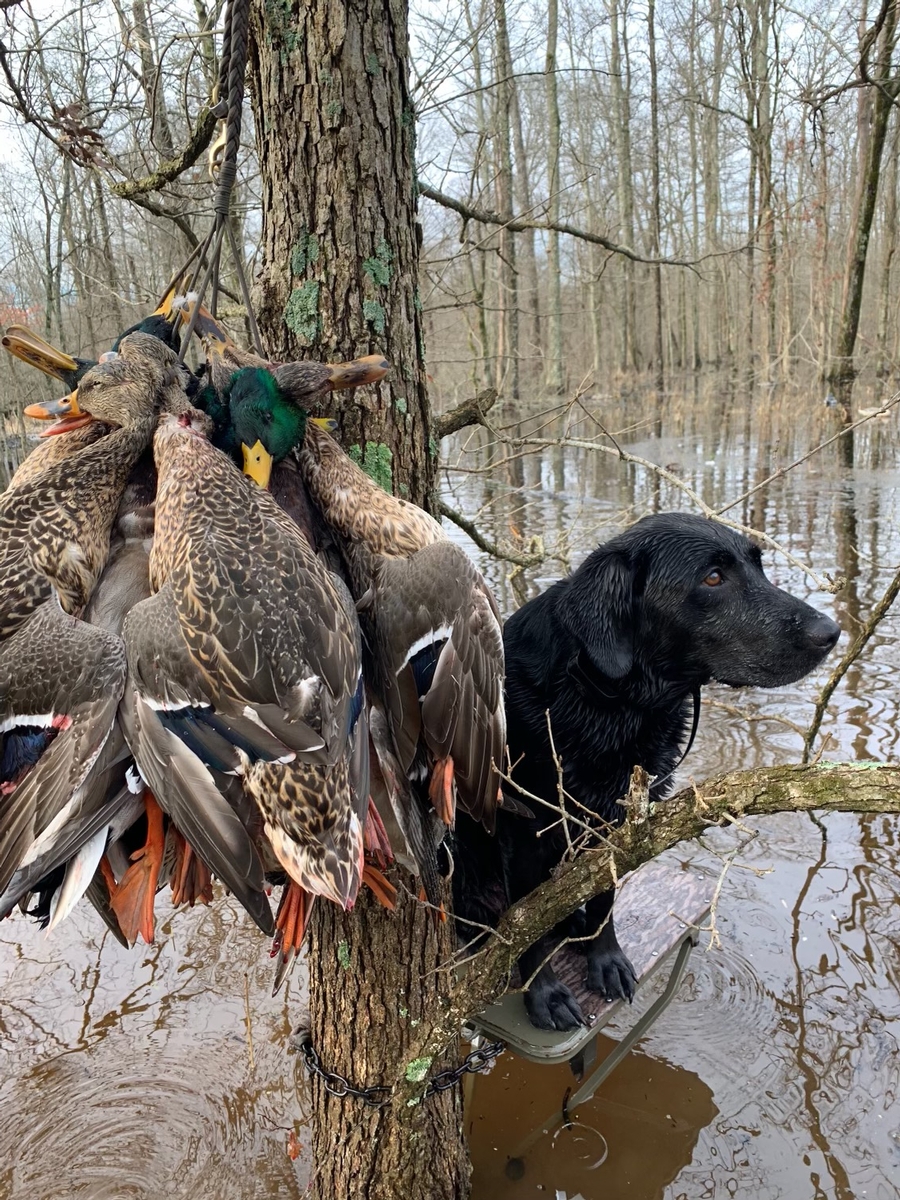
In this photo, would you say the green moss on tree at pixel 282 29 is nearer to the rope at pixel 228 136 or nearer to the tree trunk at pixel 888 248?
the rope at pixel 228 136

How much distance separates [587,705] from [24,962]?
3.37m

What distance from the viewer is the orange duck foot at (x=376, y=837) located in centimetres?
168

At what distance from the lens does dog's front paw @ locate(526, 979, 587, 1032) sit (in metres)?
2.65

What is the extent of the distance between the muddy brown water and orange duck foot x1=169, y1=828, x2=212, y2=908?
80 cm

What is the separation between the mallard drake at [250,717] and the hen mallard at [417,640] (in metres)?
0.16

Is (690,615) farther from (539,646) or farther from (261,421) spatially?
(261,421)

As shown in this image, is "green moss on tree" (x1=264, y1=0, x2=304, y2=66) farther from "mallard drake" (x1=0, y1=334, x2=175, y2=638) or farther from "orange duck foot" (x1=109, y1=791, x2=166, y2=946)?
"orange duck foot" (x1=109, y1=791, x2=166, y2=946)

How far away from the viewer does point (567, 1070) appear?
3400mm

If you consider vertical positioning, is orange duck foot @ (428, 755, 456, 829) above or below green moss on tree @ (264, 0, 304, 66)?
below

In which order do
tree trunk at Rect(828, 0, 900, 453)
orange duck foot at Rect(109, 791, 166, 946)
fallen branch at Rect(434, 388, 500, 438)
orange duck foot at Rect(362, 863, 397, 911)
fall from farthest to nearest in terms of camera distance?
1. tree trunk at Rect(828, 0, 900, 453)
2. fallen branch at Rect(434, 388, 500, 438)
3. orange duck foot at Rect(362, 863, 397, 911)
4. orange duck foot at Rect(109, 791, 166, 946)

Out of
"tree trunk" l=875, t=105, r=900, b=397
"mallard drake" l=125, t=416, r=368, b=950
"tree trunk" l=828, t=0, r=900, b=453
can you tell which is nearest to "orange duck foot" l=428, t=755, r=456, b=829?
"mallard drake" l=125, t=416, r=368, b=950

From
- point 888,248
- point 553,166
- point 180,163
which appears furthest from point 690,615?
point 553,166

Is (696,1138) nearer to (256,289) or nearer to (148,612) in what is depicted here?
(148,612)

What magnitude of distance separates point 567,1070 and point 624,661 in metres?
1.95
